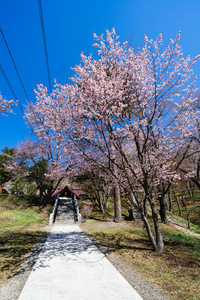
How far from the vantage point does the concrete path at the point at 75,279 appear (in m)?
3.33

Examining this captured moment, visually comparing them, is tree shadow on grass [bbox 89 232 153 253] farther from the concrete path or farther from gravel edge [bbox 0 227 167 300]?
gravel edge [bbox 0 227 167 300]

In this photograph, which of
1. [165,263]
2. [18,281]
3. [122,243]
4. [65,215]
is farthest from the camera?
[65,215]

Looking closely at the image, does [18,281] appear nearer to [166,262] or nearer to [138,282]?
[138,282]

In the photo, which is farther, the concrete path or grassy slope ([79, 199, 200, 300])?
grassy slope ([79, 199, 200, 300])

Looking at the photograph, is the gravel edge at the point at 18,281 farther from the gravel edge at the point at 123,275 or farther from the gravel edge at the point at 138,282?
the gravel edge at the point at 138,282

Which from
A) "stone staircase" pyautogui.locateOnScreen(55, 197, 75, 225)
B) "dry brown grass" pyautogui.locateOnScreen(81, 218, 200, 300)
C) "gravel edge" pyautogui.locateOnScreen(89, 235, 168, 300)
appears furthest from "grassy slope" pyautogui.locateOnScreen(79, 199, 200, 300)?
"stone staircase" pyautogui.locateOnScreen(55, 197, 75, 225)

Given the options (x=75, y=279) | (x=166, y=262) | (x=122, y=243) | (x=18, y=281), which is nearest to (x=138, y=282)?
(x=75, y=279)

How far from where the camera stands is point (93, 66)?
641 cm

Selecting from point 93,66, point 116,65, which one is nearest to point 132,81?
point 116,65

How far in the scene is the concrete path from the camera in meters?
3.33

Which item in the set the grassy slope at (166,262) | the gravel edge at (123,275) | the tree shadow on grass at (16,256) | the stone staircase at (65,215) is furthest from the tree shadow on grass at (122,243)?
the stone staircase at (65,215)

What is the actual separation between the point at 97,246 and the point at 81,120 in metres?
6.00

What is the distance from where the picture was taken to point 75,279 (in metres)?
4.05

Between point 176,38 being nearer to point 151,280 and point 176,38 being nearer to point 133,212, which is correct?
point 151,280
